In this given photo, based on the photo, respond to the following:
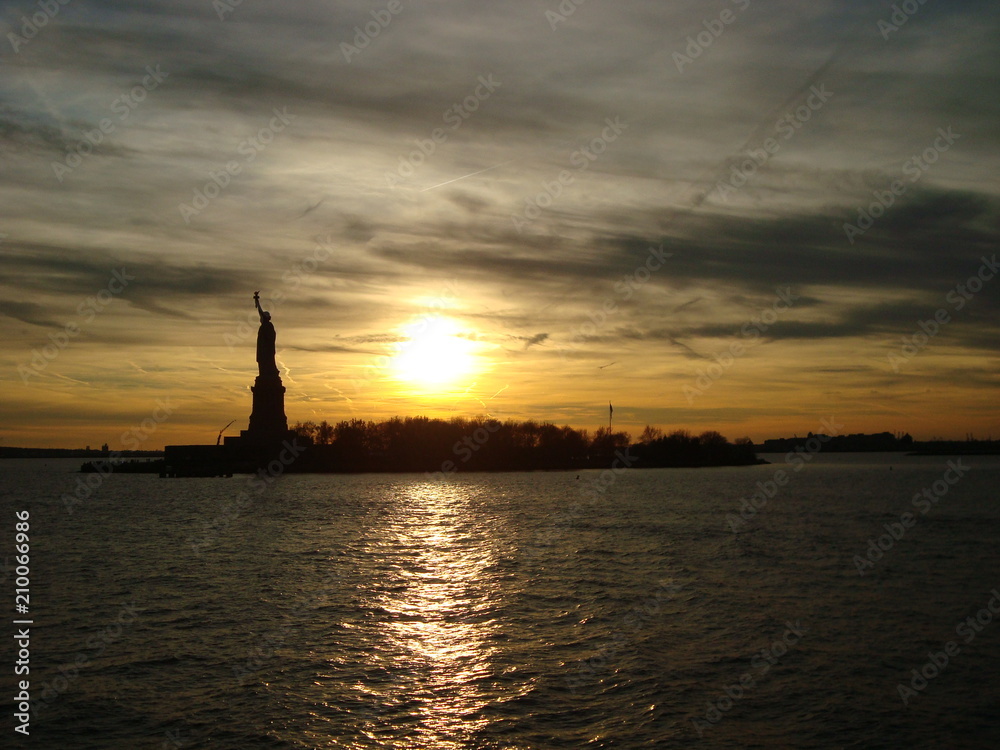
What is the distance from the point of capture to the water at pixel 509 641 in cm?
1773

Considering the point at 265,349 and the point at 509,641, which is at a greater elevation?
the point at 265,349

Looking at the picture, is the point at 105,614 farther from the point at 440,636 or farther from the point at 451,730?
the point at 451,730

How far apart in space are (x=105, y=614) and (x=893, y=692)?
81.2 feet
